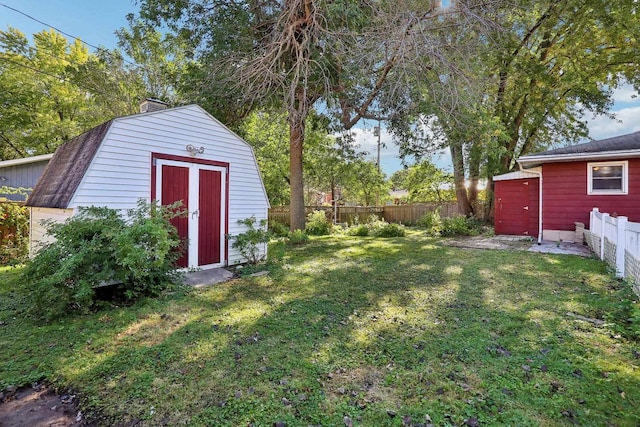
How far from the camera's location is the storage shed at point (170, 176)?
4.52 m

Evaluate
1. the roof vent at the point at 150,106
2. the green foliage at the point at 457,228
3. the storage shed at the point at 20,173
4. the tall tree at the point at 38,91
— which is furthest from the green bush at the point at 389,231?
the tall tree at the point at 38,91

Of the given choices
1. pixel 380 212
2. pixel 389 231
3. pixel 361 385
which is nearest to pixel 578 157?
pixel 389 231

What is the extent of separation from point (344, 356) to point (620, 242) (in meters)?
5.12

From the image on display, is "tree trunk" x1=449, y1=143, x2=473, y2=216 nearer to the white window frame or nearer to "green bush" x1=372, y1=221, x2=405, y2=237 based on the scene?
"green bush" x1=372, y1=221, x2=405, y2=237

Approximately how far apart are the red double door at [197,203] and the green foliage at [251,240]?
350 mm

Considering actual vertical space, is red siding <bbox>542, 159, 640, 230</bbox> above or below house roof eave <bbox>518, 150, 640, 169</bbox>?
below

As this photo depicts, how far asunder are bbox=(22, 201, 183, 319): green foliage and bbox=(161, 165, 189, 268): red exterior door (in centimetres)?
107

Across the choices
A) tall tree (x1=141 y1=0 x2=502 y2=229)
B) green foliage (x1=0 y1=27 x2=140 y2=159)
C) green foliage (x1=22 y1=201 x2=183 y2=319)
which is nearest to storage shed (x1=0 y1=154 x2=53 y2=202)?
green foliage (x1=0 y1=27 x2=140 y2=159)

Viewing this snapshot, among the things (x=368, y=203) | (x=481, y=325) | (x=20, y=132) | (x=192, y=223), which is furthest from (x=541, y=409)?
(x=20, y=132)

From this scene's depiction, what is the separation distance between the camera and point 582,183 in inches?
340

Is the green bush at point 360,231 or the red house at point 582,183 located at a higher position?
the red house at point 582,183

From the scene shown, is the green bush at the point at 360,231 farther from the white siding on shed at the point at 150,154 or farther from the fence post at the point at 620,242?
the fence post at the point at 620,242

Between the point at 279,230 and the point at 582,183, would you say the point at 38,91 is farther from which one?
the point at 582,183

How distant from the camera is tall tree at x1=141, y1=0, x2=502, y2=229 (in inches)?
254
